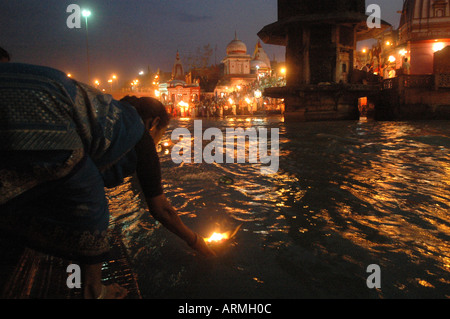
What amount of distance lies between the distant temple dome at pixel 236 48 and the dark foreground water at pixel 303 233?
49085mm

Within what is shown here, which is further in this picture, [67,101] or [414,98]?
[414,98]

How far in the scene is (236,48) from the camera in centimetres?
5150

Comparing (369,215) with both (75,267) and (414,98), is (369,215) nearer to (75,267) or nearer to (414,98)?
(75,267)

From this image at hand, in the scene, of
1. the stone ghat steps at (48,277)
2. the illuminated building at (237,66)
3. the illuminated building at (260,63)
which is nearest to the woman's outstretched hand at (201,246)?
the stone ghat steps at (48,277)

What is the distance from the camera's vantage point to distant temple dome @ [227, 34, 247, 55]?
51.5 meters

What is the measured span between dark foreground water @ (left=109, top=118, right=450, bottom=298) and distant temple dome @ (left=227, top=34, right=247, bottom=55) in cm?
4909

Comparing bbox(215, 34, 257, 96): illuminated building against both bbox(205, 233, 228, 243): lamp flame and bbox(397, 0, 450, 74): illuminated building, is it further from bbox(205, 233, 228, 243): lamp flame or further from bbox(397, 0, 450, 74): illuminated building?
bbox(205, 233, 228, 243): lamp flame

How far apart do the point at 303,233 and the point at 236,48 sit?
52.3 meters
